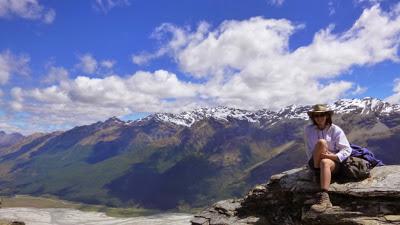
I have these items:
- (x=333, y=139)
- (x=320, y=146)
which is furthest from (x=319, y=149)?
(x=333, y=139)

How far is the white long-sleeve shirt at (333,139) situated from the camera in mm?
20672

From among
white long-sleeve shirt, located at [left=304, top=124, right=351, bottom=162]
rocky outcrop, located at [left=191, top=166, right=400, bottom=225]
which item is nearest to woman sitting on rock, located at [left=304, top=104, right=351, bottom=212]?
white long-sleeve shirt, located at [left=304, top=124, right=351, bottom=162]

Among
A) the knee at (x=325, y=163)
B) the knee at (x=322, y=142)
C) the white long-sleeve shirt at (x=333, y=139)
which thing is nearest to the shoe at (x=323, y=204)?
the knee at (x=325, y=163)

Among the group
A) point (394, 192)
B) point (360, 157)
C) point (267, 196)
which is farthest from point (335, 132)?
point (267, 196)

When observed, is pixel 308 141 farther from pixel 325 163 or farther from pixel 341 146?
pixel 325 163

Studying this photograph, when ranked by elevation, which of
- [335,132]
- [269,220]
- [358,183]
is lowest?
[269,220]

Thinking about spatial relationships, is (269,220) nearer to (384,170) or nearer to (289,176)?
(289,176)

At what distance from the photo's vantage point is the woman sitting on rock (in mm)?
20266

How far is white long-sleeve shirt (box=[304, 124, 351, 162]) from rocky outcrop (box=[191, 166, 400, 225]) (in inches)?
74.0

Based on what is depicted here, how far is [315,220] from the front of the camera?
793 inches

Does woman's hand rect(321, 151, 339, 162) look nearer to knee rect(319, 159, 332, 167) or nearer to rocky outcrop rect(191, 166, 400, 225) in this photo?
knee rect(319, 159, 332, 167)

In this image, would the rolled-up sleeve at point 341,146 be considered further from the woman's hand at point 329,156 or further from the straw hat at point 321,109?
the straw hat at point 321,109

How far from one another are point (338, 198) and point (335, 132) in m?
3.23

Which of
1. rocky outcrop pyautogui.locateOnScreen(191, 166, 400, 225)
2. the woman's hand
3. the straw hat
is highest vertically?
the straw hat
